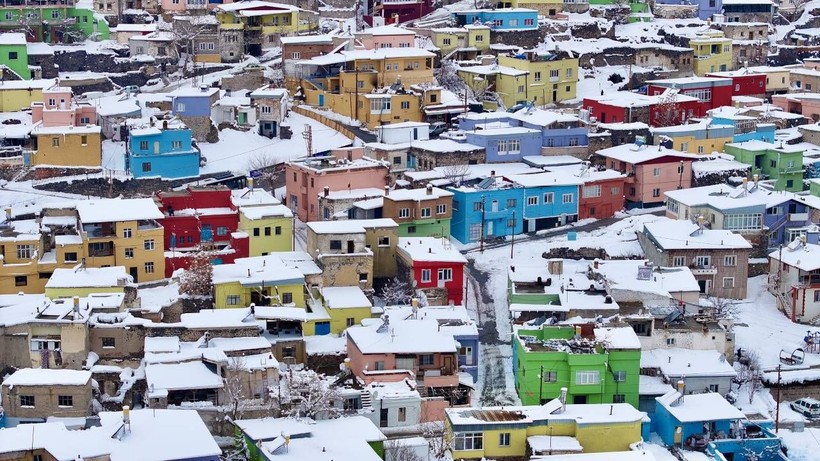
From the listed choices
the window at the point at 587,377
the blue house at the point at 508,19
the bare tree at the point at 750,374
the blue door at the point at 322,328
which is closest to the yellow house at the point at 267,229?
the blue door at the point at 322,328

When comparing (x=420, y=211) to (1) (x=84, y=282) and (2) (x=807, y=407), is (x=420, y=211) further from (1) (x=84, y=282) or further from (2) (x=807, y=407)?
(2) (x=807, y=407)

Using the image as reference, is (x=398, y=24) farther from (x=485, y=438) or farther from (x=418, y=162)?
(x=485, y=438)

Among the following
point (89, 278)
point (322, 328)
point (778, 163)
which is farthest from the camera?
point (778, 163)

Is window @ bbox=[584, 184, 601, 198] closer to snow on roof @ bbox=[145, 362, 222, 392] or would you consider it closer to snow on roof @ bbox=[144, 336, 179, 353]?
snow on roof @ bbox=[144, 336, 179, 353]

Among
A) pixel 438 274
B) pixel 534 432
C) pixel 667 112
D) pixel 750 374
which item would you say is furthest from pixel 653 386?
pixel 667 112

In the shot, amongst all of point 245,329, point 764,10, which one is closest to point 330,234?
point 245,329

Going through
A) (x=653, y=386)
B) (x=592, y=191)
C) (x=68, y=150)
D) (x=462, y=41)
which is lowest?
(x=653, y=386)

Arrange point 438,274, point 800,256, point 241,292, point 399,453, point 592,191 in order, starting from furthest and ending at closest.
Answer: point 592,191, point 800,256, point 438,274, point 241,292, point 399,453
